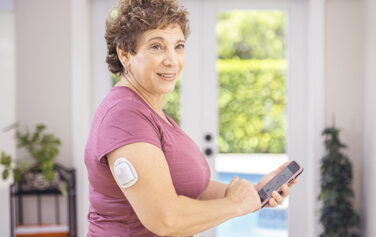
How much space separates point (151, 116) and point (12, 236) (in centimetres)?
253

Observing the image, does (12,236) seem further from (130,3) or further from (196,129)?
(130,3)

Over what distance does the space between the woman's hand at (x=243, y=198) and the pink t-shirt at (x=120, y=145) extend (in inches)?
3.2

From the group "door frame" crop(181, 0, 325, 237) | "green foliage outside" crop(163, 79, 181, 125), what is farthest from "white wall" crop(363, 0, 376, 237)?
"green foliage outside" crop(163, 79, 181, 125)

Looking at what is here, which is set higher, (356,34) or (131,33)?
(356,34)

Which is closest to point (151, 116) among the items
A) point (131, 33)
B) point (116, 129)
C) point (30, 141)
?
point (116, 129)

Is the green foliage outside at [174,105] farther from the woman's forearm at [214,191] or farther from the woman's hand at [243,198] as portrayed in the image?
the woman's hand at [243,198]

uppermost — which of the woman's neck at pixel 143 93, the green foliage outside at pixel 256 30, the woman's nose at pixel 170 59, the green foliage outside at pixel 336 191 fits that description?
the green foliage outside at pixel 256 30

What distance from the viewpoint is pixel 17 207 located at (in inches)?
130

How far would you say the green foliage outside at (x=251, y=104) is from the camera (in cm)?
357

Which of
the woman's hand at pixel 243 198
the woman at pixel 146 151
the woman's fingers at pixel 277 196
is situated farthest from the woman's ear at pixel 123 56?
the woman's fingers at pixel 277 196

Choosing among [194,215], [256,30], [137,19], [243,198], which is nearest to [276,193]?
[243,198]

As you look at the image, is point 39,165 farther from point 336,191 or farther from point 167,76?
point 167,76

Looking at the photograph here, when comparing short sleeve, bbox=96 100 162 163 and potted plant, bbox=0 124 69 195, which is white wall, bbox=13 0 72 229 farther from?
short sleeve, bbox=96 100 162 163

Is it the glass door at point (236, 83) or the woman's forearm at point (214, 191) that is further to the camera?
the glass door at point (236, 83)
